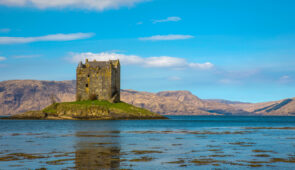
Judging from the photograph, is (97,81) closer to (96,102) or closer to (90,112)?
(96,102)

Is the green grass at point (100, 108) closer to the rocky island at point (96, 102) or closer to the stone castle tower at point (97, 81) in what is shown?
the rocky island at point (96, 102)

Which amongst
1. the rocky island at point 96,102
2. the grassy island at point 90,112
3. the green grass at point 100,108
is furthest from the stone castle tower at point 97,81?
the grassy island at point 90,112

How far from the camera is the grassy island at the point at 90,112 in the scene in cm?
13338

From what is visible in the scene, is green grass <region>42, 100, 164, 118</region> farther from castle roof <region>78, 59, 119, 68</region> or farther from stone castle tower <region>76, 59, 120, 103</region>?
castle roof <region>78, 59, 119, 68</region>

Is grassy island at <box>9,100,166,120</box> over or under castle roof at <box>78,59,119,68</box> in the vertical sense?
under

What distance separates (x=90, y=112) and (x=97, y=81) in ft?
59.6

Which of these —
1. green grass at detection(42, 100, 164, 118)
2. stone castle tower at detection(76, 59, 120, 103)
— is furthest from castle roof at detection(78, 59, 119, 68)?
green grass at detection(42, 100, 164, 118)

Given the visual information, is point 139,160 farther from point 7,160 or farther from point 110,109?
point 110,109

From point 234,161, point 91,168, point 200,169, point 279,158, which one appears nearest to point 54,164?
point 91,168

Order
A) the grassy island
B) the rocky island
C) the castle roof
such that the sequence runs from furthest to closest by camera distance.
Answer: the castle roof
the rocky island
the grassy island

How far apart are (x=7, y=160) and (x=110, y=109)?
109 m

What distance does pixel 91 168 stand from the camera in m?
22.7

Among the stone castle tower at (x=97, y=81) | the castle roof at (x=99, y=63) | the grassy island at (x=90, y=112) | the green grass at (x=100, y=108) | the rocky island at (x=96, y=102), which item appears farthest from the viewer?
the castle roof at (x=99, y=63)

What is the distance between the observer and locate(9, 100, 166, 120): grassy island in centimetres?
13338
